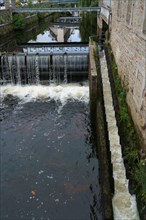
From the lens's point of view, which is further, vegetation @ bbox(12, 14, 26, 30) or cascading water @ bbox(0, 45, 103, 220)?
vegetation @ bbox(12, 14, 26, 30)

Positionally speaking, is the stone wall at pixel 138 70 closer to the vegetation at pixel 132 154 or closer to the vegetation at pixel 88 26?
the vegetation at pixel 132 154

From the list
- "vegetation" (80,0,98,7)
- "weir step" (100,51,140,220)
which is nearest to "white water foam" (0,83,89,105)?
"weir step" (100,51,140,220)

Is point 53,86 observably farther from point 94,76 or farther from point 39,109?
point 94,76

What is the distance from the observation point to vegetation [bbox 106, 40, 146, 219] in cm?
736

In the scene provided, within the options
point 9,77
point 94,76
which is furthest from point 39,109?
point 9,77

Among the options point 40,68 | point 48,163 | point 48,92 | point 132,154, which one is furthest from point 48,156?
point 40,68

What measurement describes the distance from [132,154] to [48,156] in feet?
12.6

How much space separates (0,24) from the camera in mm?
31422

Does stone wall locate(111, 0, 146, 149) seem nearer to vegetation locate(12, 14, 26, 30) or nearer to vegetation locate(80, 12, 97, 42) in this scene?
vegetation locate(80, 12, 97, 42)

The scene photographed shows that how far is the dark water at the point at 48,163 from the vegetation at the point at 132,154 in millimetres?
1481

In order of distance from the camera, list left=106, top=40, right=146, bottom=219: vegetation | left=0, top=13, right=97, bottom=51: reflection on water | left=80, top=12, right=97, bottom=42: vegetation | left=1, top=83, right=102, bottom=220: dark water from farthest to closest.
→ left=80, top=12, right=97, bottom=42: vegetation < left=0, top=13, right=97, bottom=51: reflection on water < left=1, top=83, right=102, bottom=220: dark water < left=106, top=40, right=146, bottom=219: vegetation

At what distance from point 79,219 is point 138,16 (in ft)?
23.3

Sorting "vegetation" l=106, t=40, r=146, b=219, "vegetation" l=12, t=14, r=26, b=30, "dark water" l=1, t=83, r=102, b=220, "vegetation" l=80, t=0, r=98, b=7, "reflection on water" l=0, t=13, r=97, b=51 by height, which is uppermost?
"vegetation" l=80, t=0, r=98, b=7

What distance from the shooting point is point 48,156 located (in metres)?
11.2
